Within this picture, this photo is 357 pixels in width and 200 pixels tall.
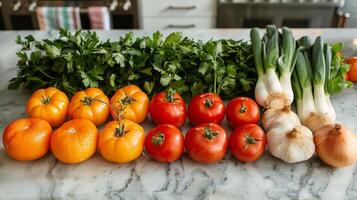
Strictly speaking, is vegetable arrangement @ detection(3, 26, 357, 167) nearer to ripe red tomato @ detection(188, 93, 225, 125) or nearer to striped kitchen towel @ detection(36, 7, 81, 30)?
ripe red tomato @ detection(188, 93, 225, 125)

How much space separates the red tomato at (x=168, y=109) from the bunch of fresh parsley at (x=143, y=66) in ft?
0.24

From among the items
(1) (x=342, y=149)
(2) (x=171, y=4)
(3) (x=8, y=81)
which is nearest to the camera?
(1) (x=342, y=149)

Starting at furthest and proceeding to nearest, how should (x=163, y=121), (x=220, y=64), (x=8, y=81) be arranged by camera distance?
1. (x=8, y=81)
2. (x=220, y=64)
3. (x=163, y=121)

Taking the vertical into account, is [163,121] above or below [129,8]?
below

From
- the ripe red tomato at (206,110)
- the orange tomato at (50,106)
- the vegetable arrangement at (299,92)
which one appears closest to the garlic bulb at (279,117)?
the vegetable arrangement at (299,92)

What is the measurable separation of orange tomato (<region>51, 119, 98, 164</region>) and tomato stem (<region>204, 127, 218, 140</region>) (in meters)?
0.25

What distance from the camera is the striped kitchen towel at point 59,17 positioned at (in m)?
2.08

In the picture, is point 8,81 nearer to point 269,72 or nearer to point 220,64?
point 220,64

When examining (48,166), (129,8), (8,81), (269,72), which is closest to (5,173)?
(48,166)

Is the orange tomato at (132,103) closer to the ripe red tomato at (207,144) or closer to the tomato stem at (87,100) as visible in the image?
the tomato stem at (87,100)

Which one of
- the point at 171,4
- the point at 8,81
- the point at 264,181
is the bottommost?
the point at 264,181

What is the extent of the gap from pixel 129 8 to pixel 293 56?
1.49 m

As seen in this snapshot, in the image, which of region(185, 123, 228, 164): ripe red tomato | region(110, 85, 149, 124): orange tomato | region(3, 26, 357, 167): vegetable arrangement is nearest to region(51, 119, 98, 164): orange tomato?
region(3, 26, 357, 167): vegetable arrangement

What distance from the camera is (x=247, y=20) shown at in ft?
7.44
